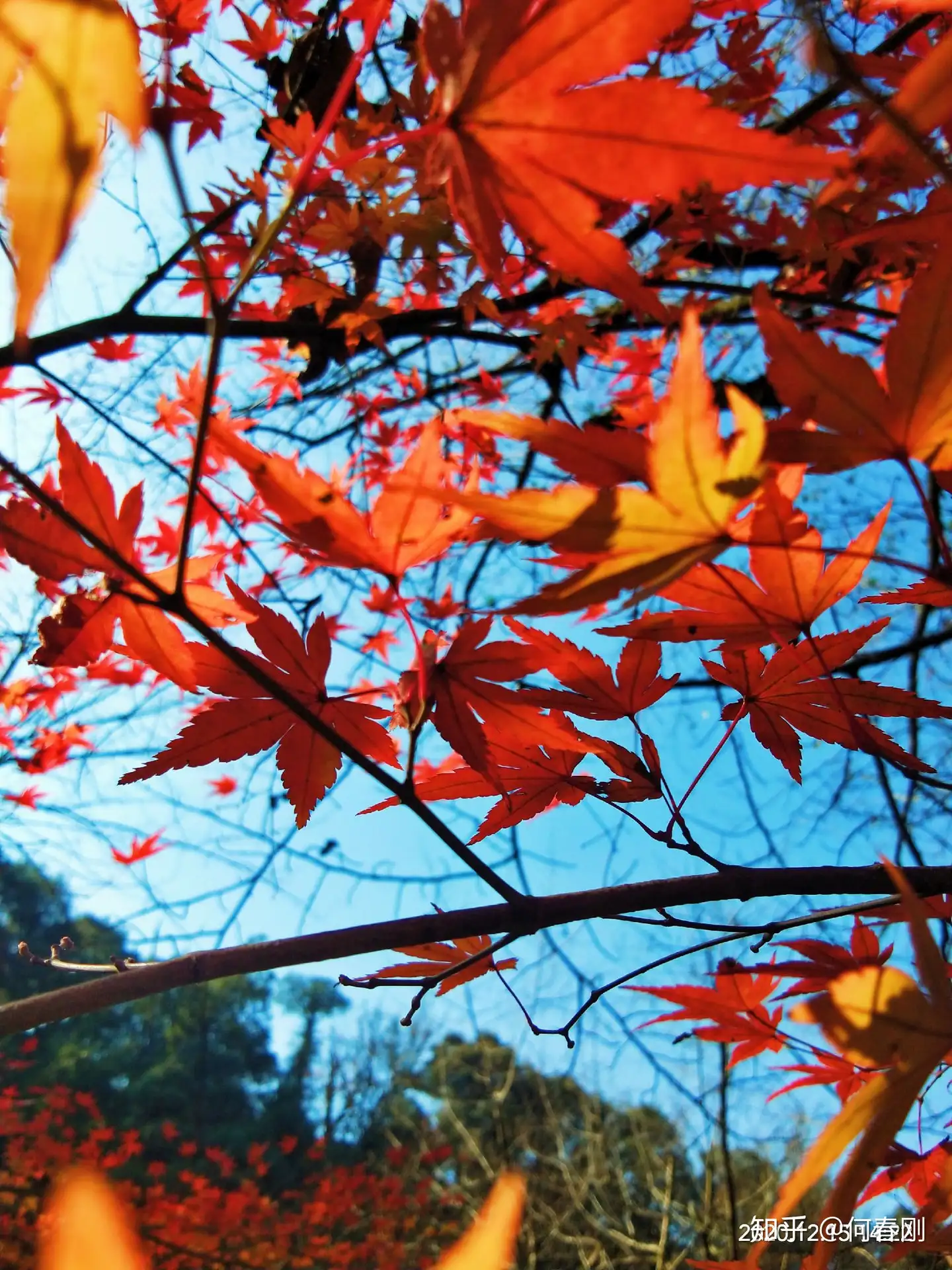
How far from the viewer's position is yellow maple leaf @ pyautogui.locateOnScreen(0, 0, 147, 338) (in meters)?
0.26

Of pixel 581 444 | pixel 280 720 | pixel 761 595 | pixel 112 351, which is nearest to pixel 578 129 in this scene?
pixel 581 444

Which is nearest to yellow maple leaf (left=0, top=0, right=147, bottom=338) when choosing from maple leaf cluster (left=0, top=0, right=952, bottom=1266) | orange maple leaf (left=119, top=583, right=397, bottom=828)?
maple leaf cluster (left=0, top=0, right=952, bottom=1266)

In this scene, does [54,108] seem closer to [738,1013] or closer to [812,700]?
[812,700]

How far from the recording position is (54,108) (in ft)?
0.91

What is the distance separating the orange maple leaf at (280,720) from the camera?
53 cm

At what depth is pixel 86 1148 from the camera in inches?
166

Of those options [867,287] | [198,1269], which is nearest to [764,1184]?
[198,1269]

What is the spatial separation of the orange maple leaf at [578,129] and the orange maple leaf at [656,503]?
76 mm

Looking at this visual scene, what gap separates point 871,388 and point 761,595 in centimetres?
16

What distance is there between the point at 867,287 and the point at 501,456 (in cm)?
109

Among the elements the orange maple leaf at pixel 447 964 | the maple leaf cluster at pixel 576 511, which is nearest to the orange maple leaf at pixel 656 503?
the maple leaf cluster at pixel 576 511

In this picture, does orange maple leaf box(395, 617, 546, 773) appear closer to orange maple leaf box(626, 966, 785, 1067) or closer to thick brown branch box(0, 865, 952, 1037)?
thick brown branch box(0, 865, 952, 1037)

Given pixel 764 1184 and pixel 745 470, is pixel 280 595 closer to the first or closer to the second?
pixel 745 470

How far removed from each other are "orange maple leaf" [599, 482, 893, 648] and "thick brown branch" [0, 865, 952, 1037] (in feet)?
0.49
